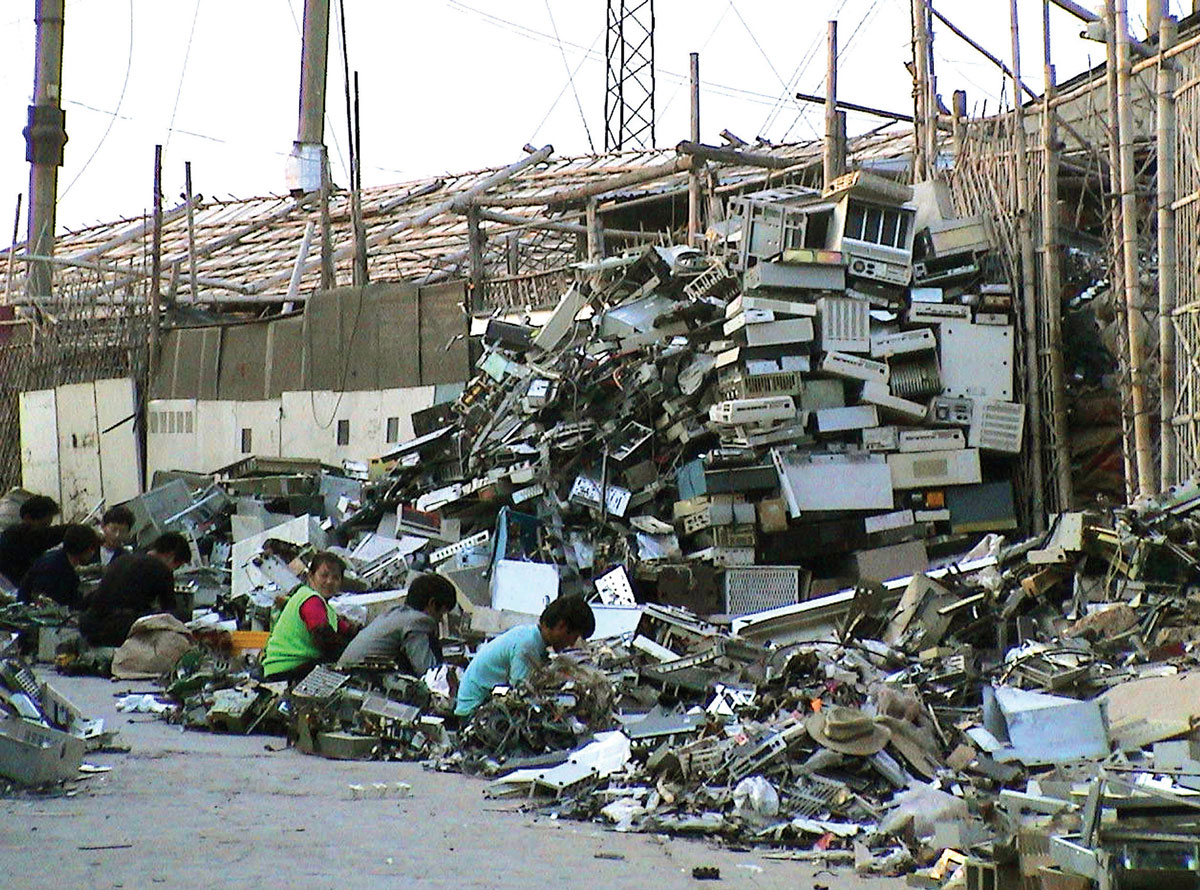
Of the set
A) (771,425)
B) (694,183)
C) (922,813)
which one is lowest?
(922,813)

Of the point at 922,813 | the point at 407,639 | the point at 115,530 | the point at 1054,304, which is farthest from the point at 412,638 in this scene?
the point at 1054,304

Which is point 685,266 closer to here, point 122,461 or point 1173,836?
point 122,461

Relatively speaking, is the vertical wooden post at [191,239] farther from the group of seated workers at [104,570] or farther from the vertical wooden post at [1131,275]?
the vertical wooden post at [1131,275]

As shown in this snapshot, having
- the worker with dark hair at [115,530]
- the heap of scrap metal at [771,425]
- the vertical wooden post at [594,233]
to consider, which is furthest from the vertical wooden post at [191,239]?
the worker with dark hair at [115,530]

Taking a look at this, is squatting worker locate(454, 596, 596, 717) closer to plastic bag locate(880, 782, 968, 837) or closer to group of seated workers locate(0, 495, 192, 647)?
plastic bag locate(880, 782, 968, 837)

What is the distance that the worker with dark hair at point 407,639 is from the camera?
9.31 meters

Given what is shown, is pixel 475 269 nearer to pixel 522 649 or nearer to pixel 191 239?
pixel 191 239

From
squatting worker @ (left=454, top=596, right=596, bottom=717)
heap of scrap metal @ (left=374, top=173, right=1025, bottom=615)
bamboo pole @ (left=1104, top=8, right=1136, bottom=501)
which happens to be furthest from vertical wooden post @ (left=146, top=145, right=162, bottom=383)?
squatting worker @ (left=454, top=596, right=596, bottom=717)

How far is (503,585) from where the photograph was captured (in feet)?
46.1

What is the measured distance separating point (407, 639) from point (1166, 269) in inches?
243

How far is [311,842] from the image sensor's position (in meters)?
5.88

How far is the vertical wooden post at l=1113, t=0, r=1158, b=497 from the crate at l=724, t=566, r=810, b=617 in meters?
3.05

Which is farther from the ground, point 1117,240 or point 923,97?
point 923,97

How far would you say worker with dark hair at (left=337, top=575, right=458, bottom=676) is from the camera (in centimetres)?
931
